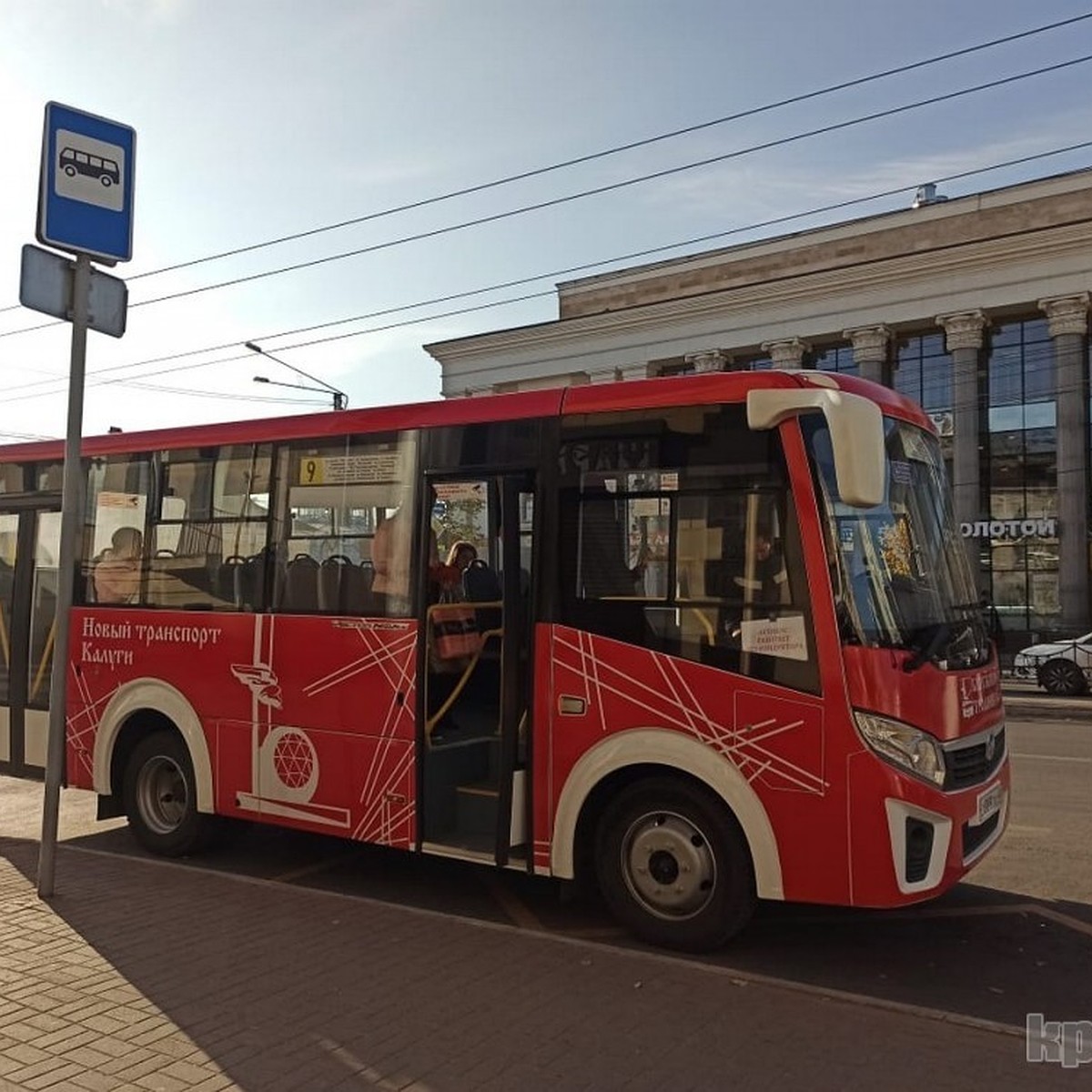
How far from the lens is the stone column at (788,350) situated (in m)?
39.1

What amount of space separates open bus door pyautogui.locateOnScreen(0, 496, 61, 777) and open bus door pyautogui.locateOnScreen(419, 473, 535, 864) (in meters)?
3.77

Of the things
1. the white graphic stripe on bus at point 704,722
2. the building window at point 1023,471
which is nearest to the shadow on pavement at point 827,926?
the white graphic stripe on bus at point 704,722

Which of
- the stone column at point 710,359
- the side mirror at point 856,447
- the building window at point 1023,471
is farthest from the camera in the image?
the stone column at point 710,359

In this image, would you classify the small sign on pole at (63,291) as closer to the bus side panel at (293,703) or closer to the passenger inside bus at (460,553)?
the bus side panel at (293,703)

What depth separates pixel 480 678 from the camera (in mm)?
6238

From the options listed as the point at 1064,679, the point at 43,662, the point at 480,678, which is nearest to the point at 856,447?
the point at 480,678

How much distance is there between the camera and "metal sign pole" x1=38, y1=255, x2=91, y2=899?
6.13m

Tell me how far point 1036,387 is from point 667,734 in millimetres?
34624

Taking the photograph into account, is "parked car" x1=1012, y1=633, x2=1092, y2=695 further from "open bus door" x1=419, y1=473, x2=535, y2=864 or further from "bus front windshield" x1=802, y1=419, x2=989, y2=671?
"open bus door" x1=419, y1=473, x2=535, y2=864

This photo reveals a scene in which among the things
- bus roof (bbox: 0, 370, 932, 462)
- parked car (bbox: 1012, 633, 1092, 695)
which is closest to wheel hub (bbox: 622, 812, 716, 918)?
bus roof (bbox: 0, 370, 932, 462)

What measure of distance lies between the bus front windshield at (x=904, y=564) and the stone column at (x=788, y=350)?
114ft

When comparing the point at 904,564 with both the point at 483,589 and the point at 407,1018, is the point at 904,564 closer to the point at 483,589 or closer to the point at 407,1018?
the point at 483,589

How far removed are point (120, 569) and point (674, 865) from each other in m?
4.74

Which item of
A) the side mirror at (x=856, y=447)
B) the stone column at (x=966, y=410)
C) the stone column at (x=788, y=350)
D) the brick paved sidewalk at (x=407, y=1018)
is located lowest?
the brick paved sidewalk at (x=407, y=1018)
